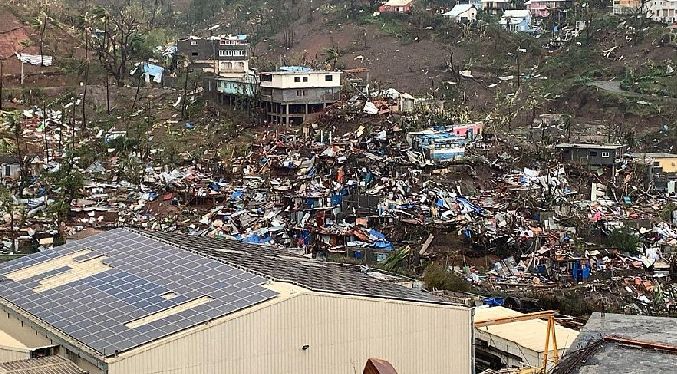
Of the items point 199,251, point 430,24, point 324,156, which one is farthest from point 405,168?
point 430,24

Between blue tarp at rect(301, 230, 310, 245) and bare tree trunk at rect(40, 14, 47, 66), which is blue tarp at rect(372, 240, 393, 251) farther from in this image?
bare tree trunk at rect(40, 14, 47, 66)

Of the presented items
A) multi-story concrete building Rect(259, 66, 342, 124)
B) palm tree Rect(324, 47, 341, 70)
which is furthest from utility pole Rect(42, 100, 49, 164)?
palm tree Rect(324, 47, 341, 70)

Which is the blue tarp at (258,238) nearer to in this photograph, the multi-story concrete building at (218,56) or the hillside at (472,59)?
the hillside at (472,59)

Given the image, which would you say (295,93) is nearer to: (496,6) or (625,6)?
(625,6)

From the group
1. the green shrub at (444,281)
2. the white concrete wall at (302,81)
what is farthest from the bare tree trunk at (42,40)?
the green shrub at (444,281)

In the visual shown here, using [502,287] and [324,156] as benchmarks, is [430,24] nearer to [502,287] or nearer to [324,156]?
[324,156]

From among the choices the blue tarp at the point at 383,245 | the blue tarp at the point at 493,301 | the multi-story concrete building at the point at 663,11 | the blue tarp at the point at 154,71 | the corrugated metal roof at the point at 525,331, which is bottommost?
the blue tarp at the point at 493,301

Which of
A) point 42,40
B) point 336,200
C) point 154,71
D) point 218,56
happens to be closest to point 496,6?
point 218,56
